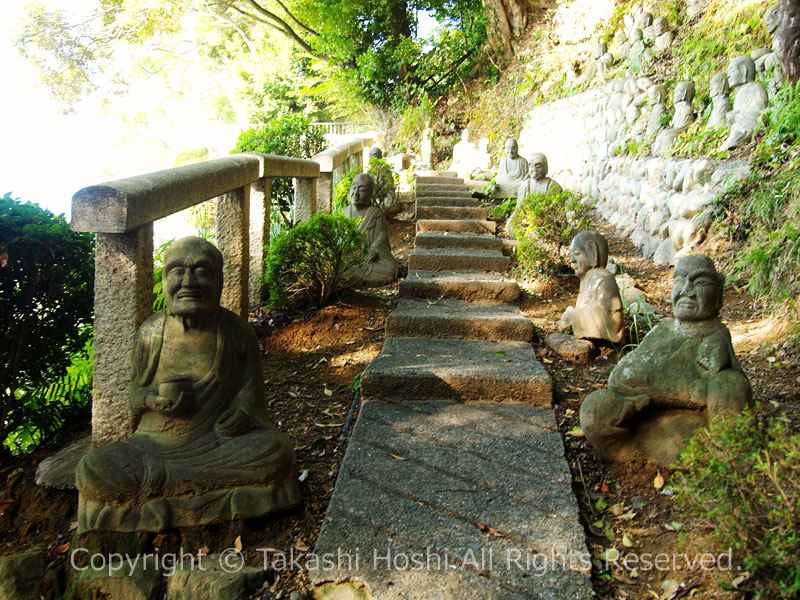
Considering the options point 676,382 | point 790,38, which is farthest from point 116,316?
point 790,38

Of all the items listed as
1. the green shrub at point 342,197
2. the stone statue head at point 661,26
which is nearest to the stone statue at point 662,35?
the stone statue head at point 661,26

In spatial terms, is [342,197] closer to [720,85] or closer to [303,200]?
[303,200]

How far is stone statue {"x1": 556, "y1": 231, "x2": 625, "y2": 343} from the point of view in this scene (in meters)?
4.40

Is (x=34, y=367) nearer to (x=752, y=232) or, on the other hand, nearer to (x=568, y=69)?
(x=752, y=232)

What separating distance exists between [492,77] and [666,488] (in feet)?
46.4

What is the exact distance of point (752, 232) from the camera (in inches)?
209

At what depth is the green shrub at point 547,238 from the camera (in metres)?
5.85

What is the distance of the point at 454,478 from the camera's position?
3035 mm

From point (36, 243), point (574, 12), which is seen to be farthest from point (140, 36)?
point (36, 243)

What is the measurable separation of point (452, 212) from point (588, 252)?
3.73 metres

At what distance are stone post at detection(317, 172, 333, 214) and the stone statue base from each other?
503cm

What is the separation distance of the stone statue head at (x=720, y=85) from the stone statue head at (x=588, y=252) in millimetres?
3327

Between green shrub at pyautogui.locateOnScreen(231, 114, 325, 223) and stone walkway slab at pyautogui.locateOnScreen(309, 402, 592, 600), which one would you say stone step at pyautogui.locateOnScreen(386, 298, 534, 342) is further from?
green shrub at pyautogui.locateOnScreen(231, 114, 325, 223)

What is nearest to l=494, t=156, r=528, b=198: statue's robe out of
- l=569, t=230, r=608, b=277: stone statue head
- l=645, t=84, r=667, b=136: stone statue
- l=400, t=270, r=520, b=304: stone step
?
l=645, t=84, r=667, b=136: stone statue
